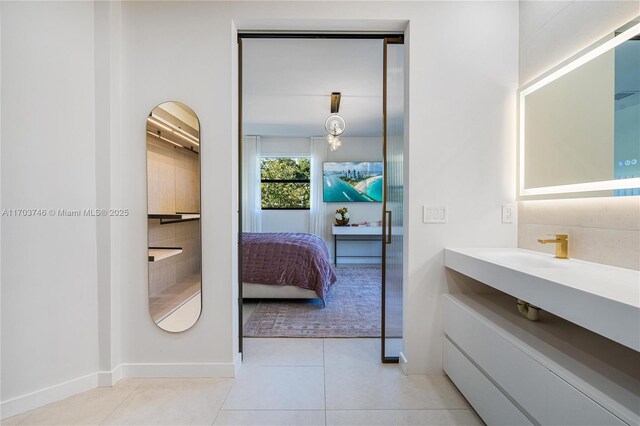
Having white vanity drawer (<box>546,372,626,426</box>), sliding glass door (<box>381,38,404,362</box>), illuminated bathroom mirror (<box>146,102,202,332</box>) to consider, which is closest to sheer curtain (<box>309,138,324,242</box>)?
sliding glass door (<box>381,38,404,362</box>)

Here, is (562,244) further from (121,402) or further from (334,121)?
(334,121)

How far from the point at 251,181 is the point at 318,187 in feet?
4.38

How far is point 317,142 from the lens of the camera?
6199mm

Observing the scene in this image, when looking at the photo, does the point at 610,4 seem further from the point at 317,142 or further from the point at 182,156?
Answer: the point at 317,142

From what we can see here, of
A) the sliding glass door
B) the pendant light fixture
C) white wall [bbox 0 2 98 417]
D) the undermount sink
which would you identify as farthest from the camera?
the pendant light fixture

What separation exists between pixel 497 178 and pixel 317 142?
440 centimetres

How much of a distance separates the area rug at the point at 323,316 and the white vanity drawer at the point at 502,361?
3.60ft

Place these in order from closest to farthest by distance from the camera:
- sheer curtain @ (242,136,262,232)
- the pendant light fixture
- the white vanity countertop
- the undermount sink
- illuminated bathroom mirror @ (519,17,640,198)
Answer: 1. the white vanity countertop
2. illuminated bathroom mirror @ (519,17,640,198)
3. the undermount sink
4. the pendant light fixture
5. sheer curtain @ (242,136,262,232)

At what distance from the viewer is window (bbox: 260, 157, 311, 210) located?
20.8ft

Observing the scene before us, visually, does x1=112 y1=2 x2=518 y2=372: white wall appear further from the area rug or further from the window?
the window

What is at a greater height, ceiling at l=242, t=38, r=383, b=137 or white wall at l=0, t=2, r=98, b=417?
ceiling at l=242, t=38, r=383, b=137

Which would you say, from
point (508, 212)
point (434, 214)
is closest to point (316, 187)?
point (434, 214)

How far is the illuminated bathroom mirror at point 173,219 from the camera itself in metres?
2.11

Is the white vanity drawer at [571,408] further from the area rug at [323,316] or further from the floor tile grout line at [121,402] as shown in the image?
the floor tile grout line at [121,402]
